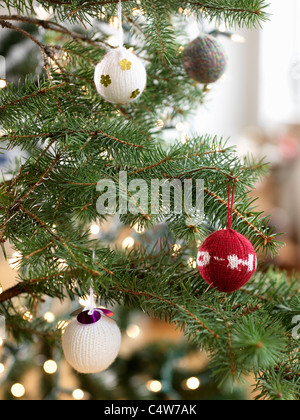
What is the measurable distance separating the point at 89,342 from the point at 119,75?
0.93 ft

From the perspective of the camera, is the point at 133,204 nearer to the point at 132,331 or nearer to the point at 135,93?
the point at 135,93

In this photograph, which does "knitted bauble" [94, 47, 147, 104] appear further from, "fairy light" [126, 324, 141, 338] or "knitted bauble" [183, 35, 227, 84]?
"fairy light" [126, 324, 141, 338]

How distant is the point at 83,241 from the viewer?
0.43 meters

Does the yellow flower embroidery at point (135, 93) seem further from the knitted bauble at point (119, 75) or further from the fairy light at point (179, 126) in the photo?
the fairy light at point (179, 126)

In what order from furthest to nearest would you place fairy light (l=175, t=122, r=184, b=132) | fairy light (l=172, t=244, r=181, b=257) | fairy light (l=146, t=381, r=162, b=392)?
fairy light (l=146, t=381, r=162, b=392)
fairy light (l=175, t=122, r=184, b=132)
fairy light (l=172, t=244, r=181, b=257)

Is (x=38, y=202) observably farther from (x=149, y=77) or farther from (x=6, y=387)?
(x=6, y=387)

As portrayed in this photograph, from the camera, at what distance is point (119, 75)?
1.47ft

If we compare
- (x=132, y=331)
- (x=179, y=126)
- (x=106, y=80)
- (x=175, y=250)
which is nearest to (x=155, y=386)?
(x=132, y=331)

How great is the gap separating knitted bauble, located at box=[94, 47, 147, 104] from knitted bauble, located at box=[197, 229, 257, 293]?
0.19 m

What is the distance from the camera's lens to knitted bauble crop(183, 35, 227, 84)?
0.55m

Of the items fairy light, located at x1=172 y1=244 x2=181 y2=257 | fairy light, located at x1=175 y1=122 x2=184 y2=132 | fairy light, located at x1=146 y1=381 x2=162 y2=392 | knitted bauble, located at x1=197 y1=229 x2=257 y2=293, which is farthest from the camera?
fairy light, located at x1=146 y1=381 x2=162 y2=392

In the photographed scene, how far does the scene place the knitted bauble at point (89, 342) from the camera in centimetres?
43

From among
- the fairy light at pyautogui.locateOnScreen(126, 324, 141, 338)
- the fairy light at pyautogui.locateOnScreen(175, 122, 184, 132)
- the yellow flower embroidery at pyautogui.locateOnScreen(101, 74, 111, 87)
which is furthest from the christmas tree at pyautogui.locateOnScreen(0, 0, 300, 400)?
the fairy light at pyautogui.locateOnScreen(126, 324, 141, 338)

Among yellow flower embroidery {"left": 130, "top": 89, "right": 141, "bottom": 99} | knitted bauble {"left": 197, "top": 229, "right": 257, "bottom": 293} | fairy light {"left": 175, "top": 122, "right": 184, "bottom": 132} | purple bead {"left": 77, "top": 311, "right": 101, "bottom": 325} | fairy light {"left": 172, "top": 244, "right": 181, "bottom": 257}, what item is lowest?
purple bead {"left": 77, "top": 311, "right": 101, "bottom": 325}
